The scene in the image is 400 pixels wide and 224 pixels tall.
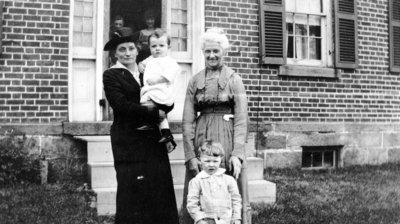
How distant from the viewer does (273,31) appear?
7.95 m

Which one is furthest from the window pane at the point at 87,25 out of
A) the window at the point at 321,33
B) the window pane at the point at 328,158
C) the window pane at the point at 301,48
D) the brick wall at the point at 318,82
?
the window pane at the point at 328,158

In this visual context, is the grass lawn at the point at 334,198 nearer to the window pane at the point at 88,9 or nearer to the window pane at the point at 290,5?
the window pane at the point at 290,5

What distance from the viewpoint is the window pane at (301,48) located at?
27.7 ft

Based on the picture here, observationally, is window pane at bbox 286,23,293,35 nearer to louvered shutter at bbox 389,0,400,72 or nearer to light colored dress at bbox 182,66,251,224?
louvered shutter at bbox 389,0,400,72

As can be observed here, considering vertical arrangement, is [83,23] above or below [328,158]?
above

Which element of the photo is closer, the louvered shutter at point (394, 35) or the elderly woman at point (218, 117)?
the elderly woman at point (218, 117)

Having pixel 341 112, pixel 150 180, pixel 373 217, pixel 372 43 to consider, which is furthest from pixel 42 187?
pixel 372 43

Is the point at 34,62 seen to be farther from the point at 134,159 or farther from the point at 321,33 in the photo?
the point at 321,33

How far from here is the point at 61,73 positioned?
22.1 ft

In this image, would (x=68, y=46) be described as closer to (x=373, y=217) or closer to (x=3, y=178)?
(x=3, y=178)

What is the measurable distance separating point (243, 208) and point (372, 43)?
19.7 ft

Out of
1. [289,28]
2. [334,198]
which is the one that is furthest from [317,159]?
[334,198]

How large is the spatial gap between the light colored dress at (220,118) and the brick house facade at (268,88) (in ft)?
9.98

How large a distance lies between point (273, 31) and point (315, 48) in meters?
1.07
